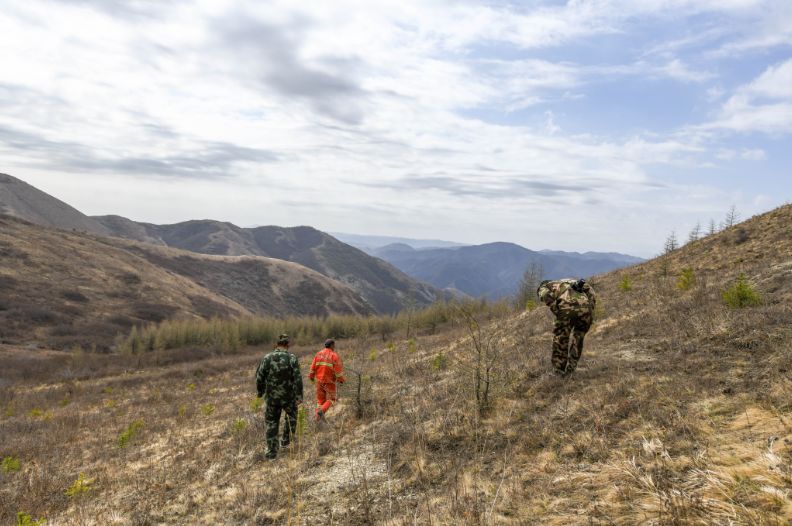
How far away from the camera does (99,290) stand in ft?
212

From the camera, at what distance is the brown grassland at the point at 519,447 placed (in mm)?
3766

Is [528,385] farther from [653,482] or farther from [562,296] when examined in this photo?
[653,482]

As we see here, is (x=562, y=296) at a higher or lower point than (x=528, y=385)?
higher

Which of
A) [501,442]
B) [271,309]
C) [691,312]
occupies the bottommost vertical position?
[271,309]

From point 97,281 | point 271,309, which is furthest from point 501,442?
point 271,309

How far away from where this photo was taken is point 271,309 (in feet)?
366

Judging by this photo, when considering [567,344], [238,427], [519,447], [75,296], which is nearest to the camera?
[519,447]

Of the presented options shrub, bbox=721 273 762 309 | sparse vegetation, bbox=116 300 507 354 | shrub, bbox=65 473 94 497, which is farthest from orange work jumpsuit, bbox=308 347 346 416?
sparse vegetation, bbox=116 300 507 354

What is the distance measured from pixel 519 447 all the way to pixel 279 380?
4.57 m

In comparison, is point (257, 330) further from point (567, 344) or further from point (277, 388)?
point (567, 344)

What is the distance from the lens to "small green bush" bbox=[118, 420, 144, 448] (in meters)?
10.5

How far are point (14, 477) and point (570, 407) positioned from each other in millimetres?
12103

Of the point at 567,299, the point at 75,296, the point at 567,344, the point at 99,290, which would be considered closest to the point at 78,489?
the point at 567,344

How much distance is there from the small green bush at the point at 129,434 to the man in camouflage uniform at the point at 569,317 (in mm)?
10796
